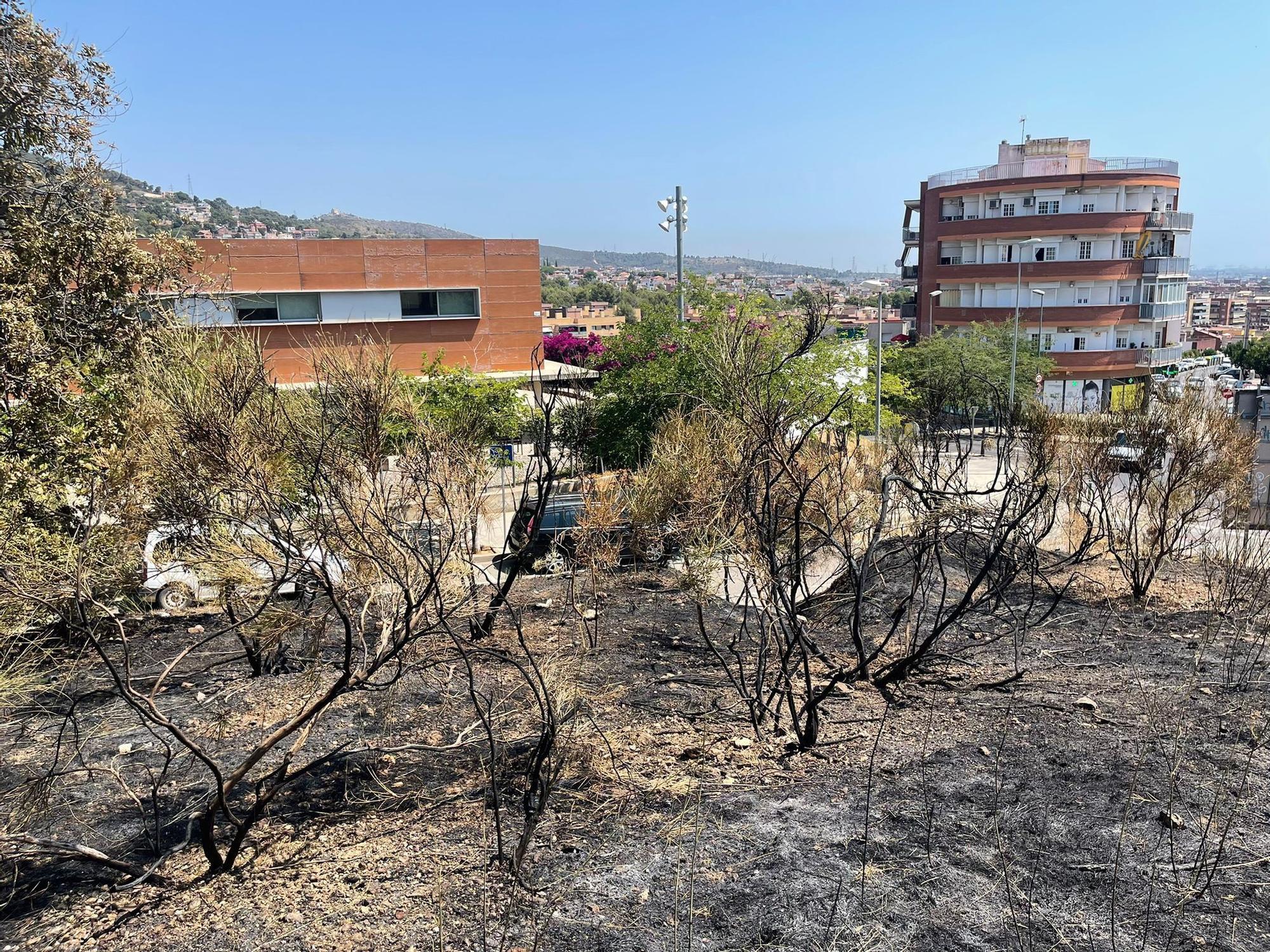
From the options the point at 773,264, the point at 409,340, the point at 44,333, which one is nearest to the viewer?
the point at 44,333

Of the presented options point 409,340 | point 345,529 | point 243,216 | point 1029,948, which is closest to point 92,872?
point 345,529

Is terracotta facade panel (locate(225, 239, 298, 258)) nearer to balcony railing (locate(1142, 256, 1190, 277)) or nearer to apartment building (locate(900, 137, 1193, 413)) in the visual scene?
apartment building (locate(900, 137, 1193, 413))

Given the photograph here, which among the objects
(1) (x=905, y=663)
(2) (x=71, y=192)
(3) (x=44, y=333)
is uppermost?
(2) (x=71, y=192)

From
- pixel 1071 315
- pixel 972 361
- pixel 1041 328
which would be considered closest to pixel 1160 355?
pixel 1071 315

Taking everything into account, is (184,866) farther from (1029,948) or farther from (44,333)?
(44,333)

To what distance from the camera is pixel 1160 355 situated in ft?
157

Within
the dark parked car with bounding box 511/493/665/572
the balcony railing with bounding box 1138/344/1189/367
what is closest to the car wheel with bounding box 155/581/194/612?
the dark parked car with bounding box 511/493/665/572

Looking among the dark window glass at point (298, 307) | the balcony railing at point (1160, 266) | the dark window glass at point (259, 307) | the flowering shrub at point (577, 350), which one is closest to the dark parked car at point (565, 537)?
the flowering shrub at point (577, 350)

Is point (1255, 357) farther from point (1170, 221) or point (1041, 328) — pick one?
point (1041, 328)

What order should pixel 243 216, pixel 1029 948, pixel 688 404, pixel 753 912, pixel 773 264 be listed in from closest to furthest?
pixel 1029 948, pixel 753 912, pixel 688 404, pixel 773 264, pixel 243 216

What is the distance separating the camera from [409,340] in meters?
33.1

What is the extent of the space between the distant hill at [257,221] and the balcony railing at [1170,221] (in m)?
16.5

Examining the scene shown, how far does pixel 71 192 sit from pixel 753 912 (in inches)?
442

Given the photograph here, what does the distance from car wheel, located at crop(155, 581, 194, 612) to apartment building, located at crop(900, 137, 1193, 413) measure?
4172 cm
